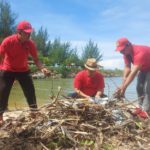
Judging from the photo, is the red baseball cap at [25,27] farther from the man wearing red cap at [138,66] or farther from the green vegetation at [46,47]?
the green vegetation at [46,47]

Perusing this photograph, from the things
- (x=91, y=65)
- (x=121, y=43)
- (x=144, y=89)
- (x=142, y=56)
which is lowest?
(x=144, y=89)

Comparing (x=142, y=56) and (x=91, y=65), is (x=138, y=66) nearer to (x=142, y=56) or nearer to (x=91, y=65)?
(x=142, y=56)

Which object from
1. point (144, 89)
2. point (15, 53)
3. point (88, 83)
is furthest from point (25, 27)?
point (144, 89)

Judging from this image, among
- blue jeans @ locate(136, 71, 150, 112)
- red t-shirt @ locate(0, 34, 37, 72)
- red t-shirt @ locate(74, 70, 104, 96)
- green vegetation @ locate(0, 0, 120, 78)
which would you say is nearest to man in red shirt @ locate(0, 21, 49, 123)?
red t-shirt @ locate(0, 34, 37, 72)

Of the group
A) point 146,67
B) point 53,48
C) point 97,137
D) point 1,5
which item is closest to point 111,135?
point 97,137

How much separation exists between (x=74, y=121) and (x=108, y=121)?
0.53 m

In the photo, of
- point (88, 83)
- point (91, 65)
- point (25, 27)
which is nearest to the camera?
point (25, 27)

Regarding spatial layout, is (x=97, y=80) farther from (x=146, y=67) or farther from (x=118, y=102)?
(x=118, y=102)

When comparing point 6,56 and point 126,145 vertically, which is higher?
point 6,56

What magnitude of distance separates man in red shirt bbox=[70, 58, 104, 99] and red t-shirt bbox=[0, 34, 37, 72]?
3.49ft

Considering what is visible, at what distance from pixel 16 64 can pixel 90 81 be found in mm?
1507

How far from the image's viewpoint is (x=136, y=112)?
581cm

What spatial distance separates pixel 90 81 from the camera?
23.3 feet

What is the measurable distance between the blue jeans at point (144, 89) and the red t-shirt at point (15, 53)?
77.0 inches
